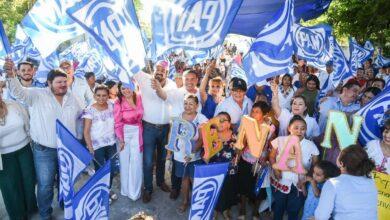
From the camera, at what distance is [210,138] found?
4176 millimetres

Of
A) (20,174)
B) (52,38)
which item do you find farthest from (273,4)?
(20,174)

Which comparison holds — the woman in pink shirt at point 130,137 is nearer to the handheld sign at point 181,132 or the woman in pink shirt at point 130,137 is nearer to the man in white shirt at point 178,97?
the man in white shirt at point 178,97

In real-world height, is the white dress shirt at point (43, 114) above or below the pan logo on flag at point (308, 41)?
below

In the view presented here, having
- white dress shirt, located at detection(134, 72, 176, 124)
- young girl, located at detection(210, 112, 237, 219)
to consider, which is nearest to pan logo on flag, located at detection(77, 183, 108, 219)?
young girl, located at detection(210, 112, 237, 219)

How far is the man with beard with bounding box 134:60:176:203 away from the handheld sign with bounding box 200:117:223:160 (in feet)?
3.03

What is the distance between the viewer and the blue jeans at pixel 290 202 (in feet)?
13.3

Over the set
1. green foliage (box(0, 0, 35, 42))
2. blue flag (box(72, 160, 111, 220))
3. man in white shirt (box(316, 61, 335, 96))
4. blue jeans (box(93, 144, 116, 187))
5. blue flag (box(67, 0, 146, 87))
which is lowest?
blue jeans (box(93, 144, 116, 187))

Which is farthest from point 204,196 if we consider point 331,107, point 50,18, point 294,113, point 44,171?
point 50,18

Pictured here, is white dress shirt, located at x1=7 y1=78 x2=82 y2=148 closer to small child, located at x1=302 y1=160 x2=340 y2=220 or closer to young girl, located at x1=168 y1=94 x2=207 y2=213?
young girl, located at x1=168 y1=94 x2=207 y2=213

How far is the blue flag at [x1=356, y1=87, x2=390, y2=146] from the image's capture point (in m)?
4.01

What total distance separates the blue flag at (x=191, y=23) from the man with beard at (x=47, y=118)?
4.47 ft

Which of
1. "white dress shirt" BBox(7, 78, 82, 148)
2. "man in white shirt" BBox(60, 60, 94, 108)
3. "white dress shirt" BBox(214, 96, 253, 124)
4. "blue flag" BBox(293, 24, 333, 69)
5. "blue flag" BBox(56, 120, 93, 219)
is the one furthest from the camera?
"blue flag" BBox(293, 24, 333, 69)

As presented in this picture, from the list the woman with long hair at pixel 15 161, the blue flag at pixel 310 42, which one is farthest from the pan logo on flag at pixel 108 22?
the blue flag at pixel 310 42

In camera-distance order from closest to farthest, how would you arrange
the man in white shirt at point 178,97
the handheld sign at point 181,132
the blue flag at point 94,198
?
1. the blue flag at point 94,198
2. the handheld sign at point 181,132
3. the man in white shirt at point 178,97
